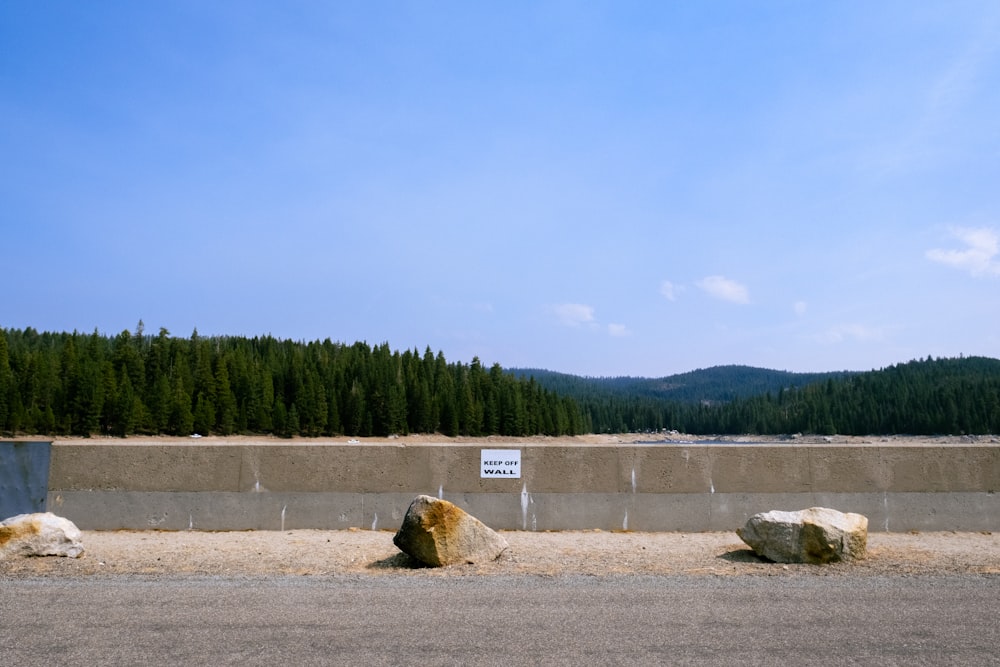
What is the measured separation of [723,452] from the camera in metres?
12.7

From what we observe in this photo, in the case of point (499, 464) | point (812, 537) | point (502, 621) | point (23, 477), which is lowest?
point (502, 621)

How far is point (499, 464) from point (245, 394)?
344 feet

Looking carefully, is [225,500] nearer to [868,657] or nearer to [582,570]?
[582,570]

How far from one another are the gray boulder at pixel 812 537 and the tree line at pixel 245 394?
101 metres

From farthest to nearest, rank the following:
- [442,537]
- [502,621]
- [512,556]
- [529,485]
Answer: [529,485], [512,556], [442,537], [502,621]

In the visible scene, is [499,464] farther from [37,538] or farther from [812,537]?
[37,538]

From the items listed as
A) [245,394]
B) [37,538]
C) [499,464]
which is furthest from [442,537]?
[245,394]

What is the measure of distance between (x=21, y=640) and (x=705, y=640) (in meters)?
5.49

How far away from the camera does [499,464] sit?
12.5m

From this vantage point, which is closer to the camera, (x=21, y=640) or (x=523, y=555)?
(x=21, y=640)

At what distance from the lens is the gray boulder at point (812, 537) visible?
9.69 meters

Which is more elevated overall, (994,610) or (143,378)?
(143,378)

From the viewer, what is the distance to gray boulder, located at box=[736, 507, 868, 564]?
31.8ft

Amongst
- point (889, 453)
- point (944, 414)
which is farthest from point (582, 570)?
point (944, 414)
